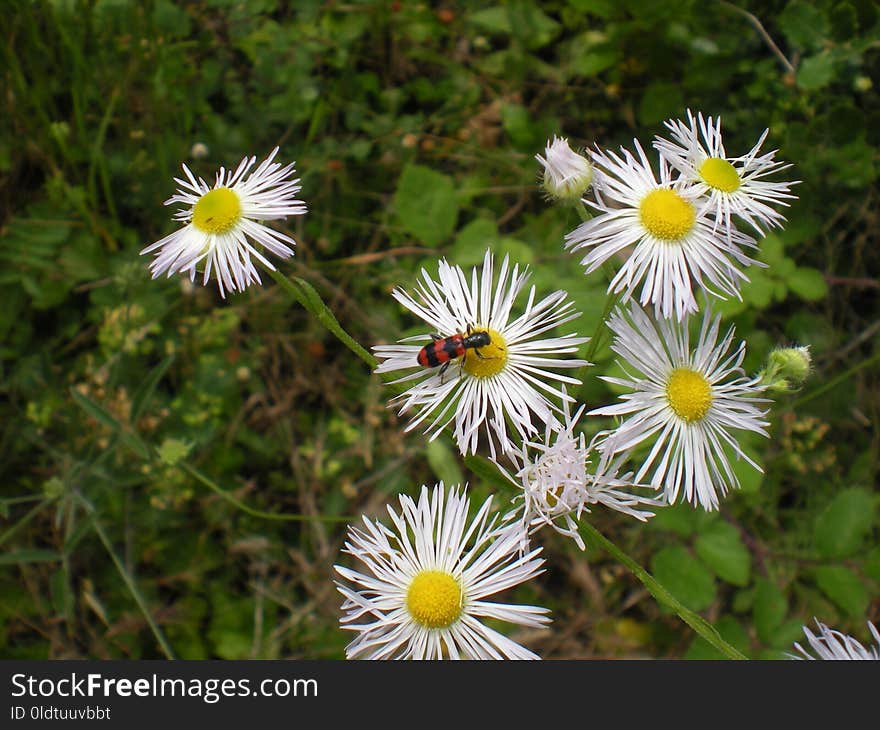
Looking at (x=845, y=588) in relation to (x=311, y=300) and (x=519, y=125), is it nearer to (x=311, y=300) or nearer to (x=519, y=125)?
(x=311, y=300)

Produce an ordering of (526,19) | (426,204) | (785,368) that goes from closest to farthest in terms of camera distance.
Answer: (785,368)
(426,204)
(526,19)

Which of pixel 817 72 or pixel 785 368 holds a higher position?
pixel 817 72

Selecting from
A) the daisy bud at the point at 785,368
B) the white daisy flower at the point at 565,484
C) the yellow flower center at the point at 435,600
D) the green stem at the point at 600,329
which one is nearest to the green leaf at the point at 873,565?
the daisy bud at the point at 785,368

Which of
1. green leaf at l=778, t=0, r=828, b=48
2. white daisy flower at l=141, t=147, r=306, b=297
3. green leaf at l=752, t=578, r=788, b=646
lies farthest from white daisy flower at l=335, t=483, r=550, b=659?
green leaf at l=778, t=0, r=828, b=48

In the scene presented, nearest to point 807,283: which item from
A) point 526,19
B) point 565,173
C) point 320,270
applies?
point 565,173

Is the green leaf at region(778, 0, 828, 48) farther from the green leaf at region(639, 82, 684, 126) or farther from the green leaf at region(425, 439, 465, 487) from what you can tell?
the green leaf at region(425, 439, 465, 487)

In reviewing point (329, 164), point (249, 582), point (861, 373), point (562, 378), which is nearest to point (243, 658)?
point (249, 582)

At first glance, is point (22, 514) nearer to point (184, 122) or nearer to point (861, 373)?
point (184, 122)
